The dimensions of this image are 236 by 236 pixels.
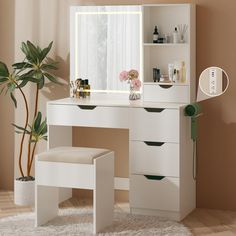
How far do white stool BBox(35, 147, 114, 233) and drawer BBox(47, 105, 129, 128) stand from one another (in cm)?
34

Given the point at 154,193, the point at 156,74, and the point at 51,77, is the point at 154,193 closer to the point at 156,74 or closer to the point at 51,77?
the point at 156,74

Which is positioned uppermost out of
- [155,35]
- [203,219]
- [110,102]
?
[155,35]

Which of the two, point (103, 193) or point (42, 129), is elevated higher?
point (42, 129)

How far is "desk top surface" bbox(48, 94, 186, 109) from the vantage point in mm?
4621

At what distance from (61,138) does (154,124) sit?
813 millimetres

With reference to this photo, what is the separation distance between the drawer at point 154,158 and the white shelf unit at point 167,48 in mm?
360

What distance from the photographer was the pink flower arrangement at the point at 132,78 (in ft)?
16.1

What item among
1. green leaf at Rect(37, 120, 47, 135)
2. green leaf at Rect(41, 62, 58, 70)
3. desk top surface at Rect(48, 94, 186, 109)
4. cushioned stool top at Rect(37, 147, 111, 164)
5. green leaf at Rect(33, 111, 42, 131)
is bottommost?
cushioned stool top at Rect(37, 147, 111, 164)

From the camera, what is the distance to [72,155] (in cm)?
428

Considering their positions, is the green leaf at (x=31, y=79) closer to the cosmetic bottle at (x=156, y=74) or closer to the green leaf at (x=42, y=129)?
the green leaf at (x=42, y=129)

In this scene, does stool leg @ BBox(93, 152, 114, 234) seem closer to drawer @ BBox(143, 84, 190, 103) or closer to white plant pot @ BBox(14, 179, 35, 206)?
drawer @ BBox(143, 84, 190, 103)

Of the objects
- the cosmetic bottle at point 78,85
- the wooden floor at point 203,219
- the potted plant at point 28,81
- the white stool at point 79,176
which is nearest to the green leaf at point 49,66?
the potted plant at point 28,81

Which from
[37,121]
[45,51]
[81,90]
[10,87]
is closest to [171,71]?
[81,90]

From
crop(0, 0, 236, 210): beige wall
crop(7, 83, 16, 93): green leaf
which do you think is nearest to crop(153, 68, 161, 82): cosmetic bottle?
crop(0, 0, 236, 210): beige wall
